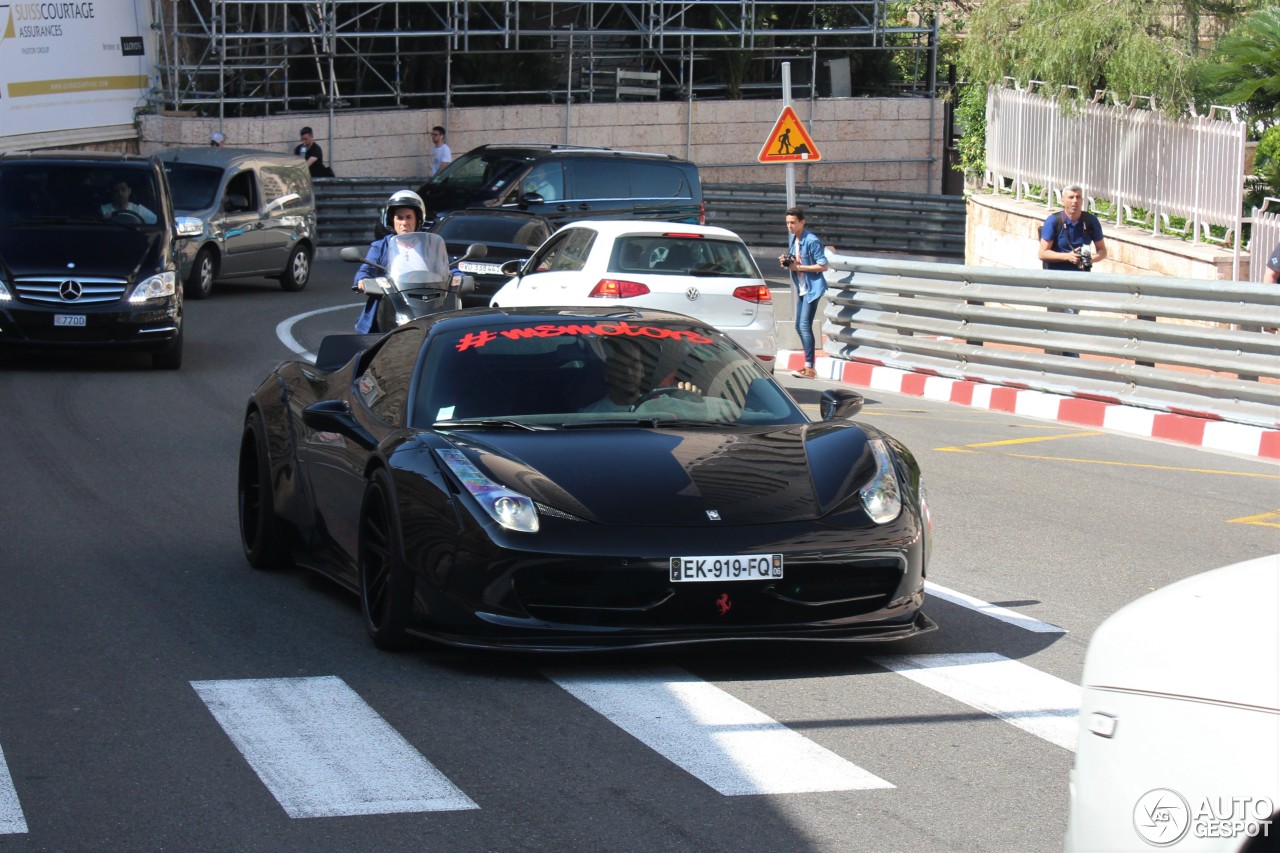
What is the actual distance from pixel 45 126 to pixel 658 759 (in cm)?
2754

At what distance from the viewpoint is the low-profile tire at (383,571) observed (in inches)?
269

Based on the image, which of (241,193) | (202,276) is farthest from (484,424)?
(241,193)

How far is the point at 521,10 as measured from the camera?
128 ft

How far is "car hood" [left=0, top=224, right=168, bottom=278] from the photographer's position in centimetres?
1694

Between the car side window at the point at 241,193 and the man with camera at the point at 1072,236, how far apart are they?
12067mm

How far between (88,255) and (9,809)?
1275cm

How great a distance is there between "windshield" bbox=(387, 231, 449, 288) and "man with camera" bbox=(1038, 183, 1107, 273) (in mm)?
7267

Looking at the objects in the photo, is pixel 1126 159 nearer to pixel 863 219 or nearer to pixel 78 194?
pixel 78 194

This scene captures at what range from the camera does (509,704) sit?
6277 mm

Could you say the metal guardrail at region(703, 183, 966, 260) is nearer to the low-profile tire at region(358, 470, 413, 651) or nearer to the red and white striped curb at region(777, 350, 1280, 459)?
the red and white striped curb at region(777, 350, 1280, 459)

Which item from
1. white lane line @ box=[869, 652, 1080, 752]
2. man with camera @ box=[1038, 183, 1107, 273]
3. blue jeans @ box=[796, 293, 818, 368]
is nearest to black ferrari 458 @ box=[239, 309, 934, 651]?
white lane line @ box=[869, 652, 1080, 752]

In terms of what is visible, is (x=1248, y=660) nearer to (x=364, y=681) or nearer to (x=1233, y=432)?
(x=364, y=681)

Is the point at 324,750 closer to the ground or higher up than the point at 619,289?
closer to the ground

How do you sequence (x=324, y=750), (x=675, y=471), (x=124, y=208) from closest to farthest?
1. (x=324, y=750)
2. (x=675, y=471)
3. (x=124, y=208)
